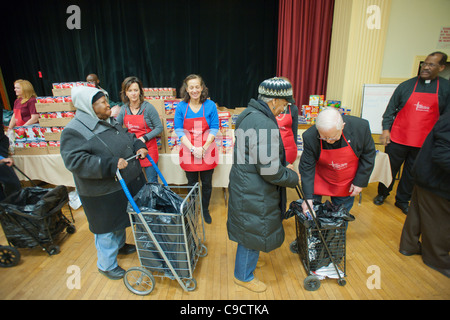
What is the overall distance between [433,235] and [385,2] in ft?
11.0

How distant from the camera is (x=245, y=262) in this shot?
6.03ft

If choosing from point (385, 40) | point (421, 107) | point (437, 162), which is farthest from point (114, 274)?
point (385, 40)

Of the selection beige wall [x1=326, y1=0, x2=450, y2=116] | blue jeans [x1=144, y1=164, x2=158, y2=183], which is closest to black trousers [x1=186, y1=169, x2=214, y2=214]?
blue jeans [x1=144, y1=164, x2=158, y2=183]

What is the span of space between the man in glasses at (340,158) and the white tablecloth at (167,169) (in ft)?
3.02

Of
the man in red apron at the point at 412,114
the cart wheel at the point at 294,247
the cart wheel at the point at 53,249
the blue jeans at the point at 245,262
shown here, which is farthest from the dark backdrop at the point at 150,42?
the blue jeans at the point at 245,262

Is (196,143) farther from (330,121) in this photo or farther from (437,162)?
(437,162)

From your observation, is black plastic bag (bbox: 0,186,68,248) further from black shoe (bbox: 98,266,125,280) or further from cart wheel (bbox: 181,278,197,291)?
cart wheel (bbox: 181,278,197,291)

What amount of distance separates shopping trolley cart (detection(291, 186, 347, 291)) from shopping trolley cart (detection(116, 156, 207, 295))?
876mm

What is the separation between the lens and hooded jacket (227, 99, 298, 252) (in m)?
1.45

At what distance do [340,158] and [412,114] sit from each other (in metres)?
1.57

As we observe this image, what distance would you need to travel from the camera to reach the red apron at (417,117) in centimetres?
273

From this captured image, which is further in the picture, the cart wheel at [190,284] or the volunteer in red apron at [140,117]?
the volunteer in red apron at [140,117]

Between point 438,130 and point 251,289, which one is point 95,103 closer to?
point 251,289

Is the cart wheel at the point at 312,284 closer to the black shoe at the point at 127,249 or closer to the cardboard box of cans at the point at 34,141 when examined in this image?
the black shoe at the point at 127,249
